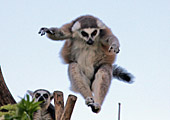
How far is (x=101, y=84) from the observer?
646 cm

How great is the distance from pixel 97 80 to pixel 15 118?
5.53m

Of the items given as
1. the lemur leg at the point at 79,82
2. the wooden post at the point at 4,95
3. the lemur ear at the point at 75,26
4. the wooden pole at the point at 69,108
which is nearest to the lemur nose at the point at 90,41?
the lemur ear at the point at 75,26

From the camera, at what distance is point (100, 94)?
6309 mm

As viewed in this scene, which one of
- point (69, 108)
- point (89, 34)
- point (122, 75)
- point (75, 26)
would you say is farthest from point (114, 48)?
point (69, 108)

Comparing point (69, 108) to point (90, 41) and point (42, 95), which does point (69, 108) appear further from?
point (90, 41)

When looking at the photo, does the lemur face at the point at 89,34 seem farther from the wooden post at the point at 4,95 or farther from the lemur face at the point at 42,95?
the wooden post at the point at 4,95

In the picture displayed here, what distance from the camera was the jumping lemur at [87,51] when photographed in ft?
21.6

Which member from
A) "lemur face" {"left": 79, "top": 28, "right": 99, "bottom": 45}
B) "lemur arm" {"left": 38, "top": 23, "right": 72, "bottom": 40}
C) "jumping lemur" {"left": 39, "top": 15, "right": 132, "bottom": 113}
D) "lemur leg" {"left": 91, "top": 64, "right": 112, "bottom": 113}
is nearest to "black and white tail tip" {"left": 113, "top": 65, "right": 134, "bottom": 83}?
"jumping lemur" {"left": 39, "top": 15, "right": 132, "bottom": 113}

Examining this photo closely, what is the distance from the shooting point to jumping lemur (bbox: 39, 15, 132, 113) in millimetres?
6594

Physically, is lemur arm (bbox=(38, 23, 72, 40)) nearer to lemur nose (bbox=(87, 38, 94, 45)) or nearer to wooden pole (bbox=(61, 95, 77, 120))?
lemur nose (bbox=(87, 38, 94, 45))

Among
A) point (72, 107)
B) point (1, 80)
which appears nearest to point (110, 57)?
point (1, 80)

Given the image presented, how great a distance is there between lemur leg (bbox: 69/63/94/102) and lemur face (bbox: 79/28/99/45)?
0.62m

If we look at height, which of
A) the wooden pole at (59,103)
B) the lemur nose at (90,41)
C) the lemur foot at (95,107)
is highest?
the lemur nose at (90,41)

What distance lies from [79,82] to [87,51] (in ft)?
2.97
